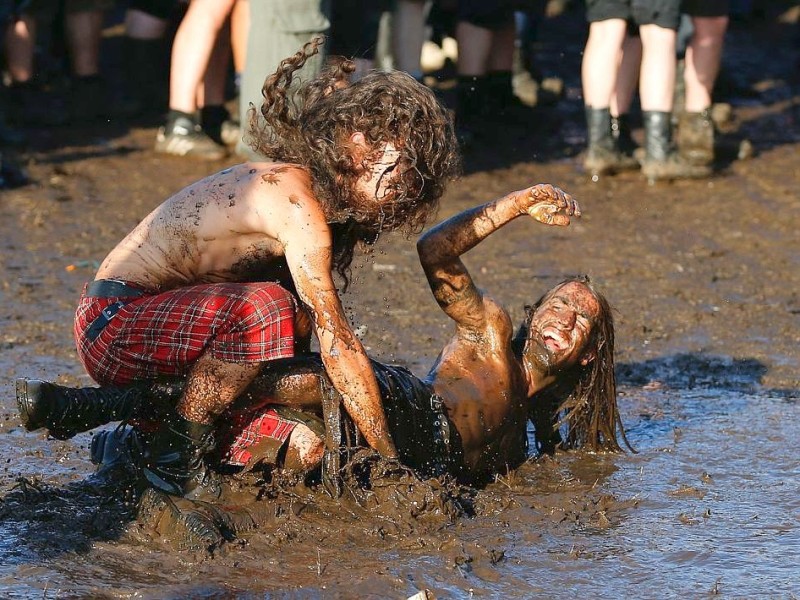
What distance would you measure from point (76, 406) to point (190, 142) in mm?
4564

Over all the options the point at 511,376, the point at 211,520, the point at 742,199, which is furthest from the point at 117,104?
the point at 211,520

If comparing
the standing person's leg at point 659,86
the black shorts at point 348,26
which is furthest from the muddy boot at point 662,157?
the black shorts at point 348,26

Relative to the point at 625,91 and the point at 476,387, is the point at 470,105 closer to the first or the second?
the point at 625,91

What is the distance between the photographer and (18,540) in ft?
12.1

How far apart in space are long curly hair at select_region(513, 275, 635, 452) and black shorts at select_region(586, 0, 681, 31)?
11.6 feet

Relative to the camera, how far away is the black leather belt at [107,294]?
4.00 metres

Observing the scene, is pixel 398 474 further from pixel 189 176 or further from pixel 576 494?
pixel 189 176

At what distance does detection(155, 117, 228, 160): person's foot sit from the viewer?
327 inches

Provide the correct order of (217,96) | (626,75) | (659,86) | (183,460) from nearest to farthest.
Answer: (183,460) < (659,86) < (217,96) < (626,75)

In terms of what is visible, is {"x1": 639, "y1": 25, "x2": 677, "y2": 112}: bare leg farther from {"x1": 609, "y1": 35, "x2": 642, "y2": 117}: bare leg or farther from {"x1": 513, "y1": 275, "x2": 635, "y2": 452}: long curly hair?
{"x1": 513, "y1": 275, "x2": 635, "y2": 452}: long curly hair

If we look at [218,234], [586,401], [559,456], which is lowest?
[559,456]

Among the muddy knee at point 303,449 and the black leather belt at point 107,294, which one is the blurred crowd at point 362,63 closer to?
the black leather belt at point 107,294

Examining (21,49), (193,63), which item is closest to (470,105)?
(193,63)

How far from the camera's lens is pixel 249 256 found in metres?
3.99
